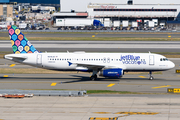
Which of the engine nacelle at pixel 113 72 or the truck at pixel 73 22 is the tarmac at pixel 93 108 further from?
the truck at pixel 73 22

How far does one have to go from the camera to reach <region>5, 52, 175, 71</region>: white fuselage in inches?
1875

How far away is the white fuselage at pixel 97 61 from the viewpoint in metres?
47.6

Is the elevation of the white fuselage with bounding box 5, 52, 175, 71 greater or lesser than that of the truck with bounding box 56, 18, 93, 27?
lesser

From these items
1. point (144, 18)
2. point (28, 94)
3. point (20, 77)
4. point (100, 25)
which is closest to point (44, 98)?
point (28, 94)

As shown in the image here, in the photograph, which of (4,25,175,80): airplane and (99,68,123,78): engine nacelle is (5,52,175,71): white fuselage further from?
(99,68,123,78): engine nacelle

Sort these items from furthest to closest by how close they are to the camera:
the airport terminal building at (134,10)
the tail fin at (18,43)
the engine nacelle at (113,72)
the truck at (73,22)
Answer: the airport terminal building at (134,10) < the truck at (73,22) < the tail fin at (18,43) < the engine nacelle at (113,72)

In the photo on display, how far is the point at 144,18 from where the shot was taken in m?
183

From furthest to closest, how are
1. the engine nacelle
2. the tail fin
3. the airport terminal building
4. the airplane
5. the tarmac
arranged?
the airport terminal building
the tail fin
the airplane
the engine nacelle
the tarmac

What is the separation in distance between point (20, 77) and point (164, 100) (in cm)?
2549

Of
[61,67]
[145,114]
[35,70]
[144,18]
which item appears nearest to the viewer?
[145,114]

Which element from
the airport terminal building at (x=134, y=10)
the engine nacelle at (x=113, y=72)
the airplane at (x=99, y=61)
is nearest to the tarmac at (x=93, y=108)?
the engine nacelle at (x=113, y=72)

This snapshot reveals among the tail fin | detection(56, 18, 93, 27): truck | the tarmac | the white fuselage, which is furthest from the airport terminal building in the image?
the tarmac

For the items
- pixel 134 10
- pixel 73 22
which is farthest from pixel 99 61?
pixel 134 10

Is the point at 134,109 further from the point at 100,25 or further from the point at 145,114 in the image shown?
the point at 100,25
